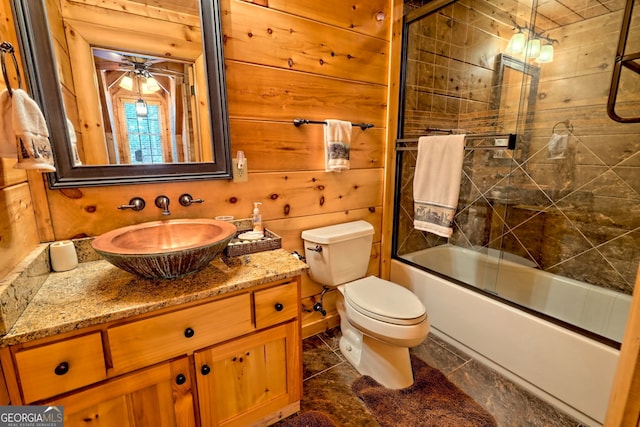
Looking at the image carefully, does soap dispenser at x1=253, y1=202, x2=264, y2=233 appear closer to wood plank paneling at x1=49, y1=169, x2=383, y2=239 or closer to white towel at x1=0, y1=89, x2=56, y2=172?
wood plank paneling at x1=49, y1=169, x2=383, y2=239

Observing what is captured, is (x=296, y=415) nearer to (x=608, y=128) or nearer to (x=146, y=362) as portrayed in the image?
(x=146, y=362)

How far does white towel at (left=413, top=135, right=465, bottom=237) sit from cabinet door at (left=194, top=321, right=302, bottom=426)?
106 centimetres

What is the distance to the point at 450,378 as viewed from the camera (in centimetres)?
155

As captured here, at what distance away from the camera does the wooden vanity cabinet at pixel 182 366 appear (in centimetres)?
80

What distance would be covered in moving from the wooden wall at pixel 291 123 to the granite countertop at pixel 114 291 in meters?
0.28

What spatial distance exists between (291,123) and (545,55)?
5.75 ft

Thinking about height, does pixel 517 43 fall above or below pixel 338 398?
above

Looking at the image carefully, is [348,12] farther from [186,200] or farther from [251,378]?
[251,378]

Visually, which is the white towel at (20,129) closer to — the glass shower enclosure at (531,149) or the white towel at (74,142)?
the white towel at (74,142)

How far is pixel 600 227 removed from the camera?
5.92 ft

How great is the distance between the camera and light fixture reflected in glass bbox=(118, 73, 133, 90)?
1.17 meters

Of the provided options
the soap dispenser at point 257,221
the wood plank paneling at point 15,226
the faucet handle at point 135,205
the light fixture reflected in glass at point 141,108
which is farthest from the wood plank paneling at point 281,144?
the wood plank paneling at point 15,226

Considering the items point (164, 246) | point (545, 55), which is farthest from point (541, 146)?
point (164, 246)

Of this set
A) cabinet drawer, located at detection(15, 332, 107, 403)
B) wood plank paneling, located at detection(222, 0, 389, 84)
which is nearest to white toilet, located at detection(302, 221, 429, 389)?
wood plank paneling, located at detection(222, 0, 389, 84)
